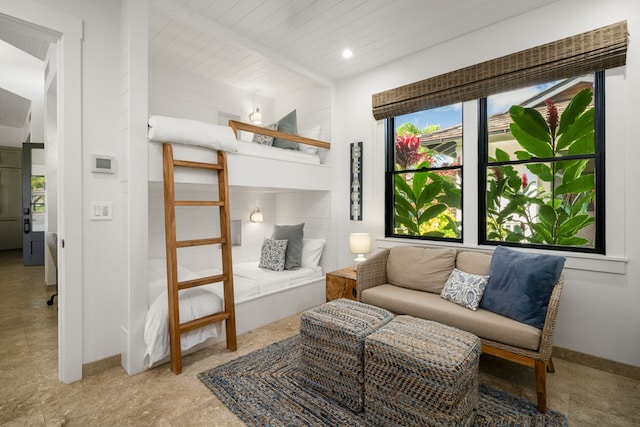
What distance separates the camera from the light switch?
2.25m

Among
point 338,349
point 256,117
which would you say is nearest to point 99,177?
point 338,349

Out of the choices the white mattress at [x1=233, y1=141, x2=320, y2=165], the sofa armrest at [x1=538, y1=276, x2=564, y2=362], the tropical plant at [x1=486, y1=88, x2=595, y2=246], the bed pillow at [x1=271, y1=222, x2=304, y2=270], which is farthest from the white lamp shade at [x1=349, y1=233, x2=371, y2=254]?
the sofa armrest at [x1=538, y1=276, x2=564, y2=362]

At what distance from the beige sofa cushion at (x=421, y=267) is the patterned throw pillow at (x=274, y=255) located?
128cm

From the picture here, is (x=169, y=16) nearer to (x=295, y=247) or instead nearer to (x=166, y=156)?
(x=166, y=156)

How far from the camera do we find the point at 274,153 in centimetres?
326

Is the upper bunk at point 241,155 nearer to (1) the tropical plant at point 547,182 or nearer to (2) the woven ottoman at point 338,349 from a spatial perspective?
(2) the woven ottoman at point 338,349

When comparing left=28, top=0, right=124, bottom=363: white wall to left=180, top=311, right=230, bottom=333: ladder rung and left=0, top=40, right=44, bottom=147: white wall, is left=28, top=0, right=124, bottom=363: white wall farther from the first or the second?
left=0, top=40, right=44, bottom=147: white wall

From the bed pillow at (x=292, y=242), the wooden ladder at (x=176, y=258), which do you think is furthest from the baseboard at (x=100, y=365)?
the bed pillow at (x=292, y=242)

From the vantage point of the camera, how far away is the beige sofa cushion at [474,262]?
2.56 m

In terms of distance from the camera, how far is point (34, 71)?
4.12 meters

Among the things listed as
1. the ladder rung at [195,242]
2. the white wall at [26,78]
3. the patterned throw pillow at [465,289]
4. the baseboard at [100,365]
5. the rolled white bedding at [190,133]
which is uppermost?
the white wall at [26,78]

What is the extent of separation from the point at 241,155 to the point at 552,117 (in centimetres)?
272

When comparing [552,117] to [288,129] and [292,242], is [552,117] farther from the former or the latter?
[292,242]

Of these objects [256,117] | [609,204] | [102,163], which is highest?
[256,117]
